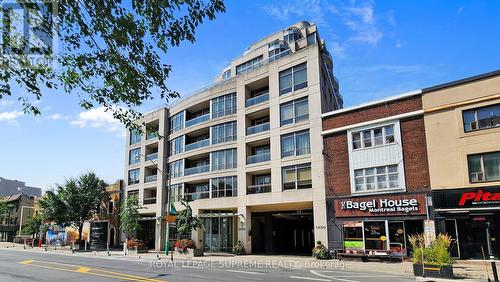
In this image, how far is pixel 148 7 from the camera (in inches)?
295

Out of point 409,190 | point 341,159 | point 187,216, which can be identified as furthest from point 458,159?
point 187,216

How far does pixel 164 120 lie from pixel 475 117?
32656 millimetres

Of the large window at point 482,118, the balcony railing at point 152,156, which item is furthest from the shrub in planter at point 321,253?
the balcony railing at point 152,156

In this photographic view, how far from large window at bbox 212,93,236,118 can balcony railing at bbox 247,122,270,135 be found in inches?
114

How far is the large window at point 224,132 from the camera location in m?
37.6

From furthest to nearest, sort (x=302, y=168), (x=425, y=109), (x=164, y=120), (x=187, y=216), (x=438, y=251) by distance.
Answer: (x=164, y=120), (x=187, y=216), (x=302, y=168), (x=425, y=109), (x=438, y=251)

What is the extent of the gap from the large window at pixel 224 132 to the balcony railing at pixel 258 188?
17.0 feet

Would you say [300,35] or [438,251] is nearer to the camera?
[438,251]

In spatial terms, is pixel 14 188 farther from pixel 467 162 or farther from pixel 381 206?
pixel 467 162

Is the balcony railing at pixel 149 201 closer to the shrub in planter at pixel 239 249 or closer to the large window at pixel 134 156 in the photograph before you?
the large window at pixel 134 156

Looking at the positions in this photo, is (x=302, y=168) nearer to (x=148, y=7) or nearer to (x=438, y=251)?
(x=438, y=251)

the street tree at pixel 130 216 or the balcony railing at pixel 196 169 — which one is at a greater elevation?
the balcony railing at pixel 196 169

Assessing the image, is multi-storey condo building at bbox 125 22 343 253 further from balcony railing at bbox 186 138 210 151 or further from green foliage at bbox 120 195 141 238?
green foliage at bbox 120 195 141 238

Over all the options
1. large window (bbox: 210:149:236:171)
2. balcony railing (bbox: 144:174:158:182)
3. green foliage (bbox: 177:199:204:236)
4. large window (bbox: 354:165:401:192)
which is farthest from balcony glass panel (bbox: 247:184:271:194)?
balcony railing (bbox: 144:174:158:182)
